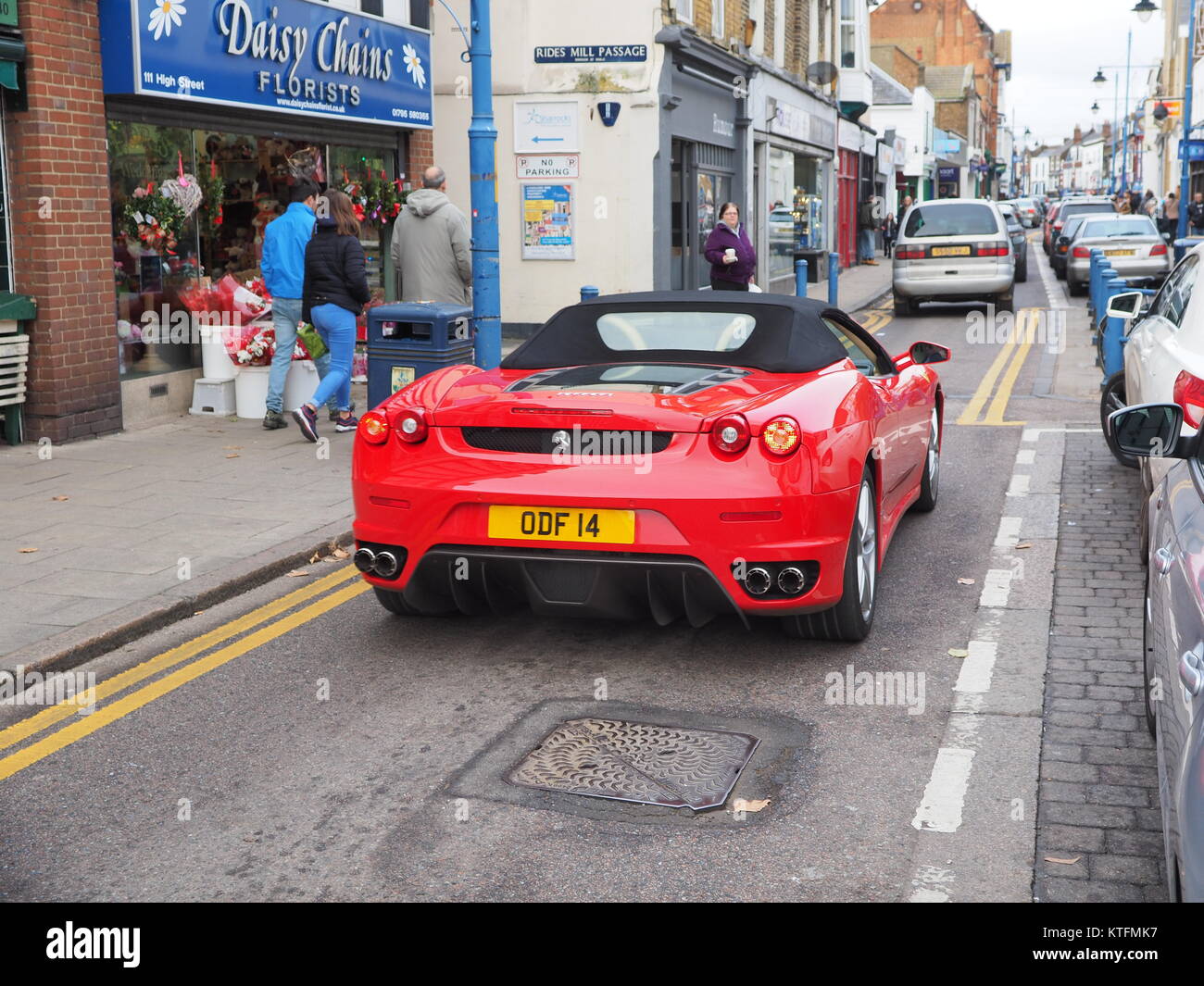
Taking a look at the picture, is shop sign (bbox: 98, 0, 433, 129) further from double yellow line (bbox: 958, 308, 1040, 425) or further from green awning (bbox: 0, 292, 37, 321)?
double yellow line (bbox: 958, 308, 1040, 425)

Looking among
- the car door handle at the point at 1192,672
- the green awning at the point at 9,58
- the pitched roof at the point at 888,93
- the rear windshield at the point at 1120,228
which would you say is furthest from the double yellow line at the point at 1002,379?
the pitched roof at the point at 888,93

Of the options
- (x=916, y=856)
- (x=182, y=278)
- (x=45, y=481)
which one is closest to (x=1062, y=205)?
(x=182, y=278)

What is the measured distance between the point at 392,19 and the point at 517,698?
37.5 ft

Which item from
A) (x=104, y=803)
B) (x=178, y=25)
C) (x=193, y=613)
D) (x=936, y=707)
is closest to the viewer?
(x=104, y=803)

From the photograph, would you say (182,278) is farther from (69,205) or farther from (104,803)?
(104,803)

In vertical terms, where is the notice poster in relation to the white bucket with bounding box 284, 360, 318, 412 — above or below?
above

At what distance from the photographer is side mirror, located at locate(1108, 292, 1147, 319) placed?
9.24 meters

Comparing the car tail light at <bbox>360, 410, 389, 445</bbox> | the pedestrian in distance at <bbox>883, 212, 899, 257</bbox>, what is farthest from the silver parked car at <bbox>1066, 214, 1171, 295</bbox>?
the car tail light at <bbox>360, 410, 389, 445</bbox>

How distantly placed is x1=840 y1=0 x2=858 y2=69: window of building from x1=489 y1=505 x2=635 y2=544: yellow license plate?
3288 cm

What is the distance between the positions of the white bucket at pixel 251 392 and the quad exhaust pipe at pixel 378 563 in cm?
657

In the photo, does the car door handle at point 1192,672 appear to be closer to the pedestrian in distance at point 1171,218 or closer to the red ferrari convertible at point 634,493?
the red ferrari convertible at point 634,493

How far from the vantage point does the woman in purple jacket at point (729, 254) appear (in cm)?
1551

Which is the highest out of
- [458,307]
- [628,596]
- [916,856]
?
[458,307]

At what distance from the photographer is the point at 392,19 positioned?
14.8 metres
